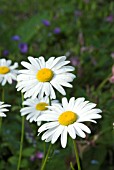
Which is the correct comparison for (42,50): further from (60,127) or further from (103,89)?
(60,127)

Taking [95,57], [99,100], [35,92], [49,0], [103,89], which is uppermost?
[49,0]

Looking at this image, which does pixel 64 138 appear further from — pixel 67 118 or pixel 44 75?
pixel 44 75

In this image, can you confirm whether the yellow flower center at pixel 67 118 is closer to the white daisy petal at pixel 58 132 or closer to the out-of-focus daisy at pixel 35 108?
the white daisy petal at pixel 58 132

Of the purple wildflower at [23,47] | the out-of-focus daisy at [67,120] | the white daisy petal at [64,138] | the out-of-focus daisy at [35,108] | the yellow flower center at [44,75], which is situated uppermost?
the purple wildflower at [23,47]

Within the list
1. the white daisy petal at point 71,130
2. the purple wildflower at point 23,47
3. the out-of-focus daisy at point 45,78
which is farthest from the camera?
the purple wildflower at point 23,47

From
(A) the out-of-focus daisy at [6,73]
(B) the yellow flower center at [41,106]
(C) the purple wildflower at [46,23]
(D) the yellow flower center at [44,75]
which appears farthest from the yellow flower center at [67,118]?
(C) the purple wildflower at [46,23]

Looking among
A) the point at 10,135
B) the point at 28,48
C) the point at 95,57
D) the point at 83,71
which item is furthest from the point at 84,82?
the point at 10,135

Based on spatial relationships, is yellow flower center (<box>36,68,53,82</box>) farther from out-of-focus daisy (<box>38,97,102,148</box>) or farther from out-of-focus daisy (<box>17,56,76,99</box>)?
out-of-focus daisy (<box>38,97,102,148</box>)
